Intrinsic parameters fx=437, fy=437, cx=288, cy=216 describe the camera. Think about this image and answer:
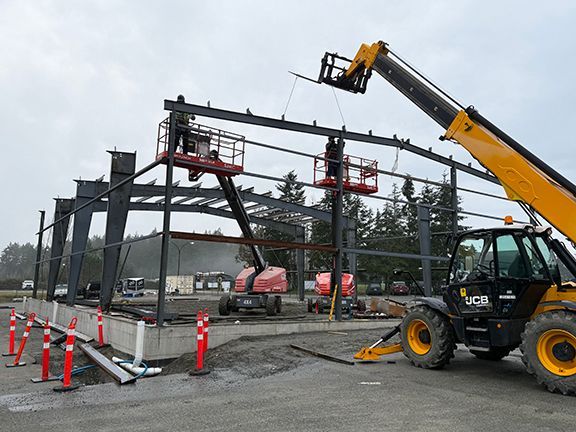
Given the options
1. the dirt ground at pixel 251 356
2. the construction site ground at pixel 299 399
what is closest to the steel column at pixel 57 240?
the dirt ground at pixel 251 356

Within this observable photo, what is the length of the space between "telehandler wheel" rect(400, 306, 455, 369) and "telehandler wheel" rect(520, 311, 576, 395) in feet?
5.61

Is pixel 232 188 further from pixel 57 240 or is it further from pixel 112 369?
pixel 57 240

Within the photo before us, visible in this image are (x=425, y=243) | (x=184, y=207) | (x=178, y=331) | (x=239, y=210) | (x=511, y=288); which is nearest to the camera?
(x=511, y=288)

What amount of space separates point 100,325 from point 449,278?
1014 centimetres

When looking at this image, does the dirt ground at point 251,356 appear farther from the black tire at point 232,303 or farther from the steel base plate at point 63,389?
the black tire at point 232,303

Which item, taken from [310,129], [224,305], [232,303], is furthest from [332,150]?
[224,305]

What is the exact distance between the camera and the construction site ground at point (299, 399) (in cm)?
562

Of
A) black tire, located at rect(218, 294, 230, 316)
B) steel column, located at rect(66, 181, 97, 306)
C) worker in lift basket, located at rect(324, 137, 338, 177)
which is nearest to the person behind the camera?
worker in lift basket, located at rect(324, 137, 338, 177)

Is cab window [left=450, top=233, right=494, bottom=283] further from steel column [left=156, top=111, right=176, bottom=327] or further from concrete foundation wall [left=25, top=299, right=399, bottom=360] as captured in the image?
steel column [left=156, top=111, right=176, bottom=327]

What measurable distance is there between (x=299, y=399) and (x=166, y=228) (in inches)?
245

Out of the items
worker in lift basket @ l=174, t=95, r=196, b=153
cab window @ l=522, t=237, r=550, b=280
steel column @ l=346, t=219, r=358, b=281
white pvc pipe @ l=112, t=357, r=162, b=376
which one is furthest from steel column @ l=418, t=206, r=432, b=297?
white pvc pipe @ l=112, t=357, r=162, b=376

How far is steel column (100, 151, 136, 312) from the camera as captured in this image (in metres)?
14.5

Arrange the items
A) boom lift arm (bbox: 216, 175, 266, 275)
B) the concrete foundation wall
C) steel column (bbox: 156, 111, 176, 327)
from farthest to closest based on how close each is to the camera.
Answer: boom lift arm (bbox: 216, 175, 266, 275) → steel column (bbox: 156, 111, 176, 327) → the concrete foundation wall

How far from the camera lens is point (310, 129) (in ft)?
49.3
